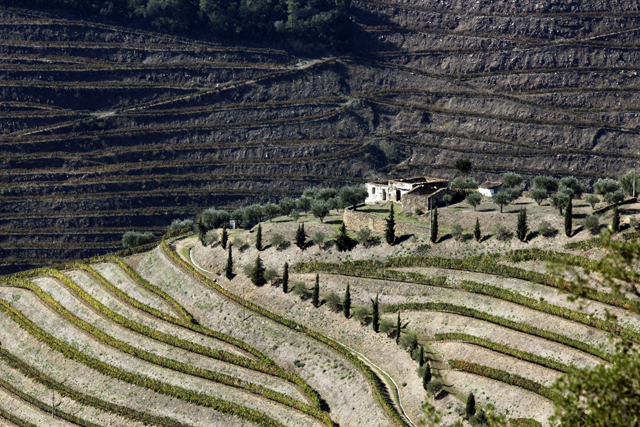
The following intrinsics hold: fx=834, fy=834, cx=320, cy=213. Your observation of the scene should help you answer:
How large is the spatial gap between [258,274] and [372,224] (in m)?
16.7

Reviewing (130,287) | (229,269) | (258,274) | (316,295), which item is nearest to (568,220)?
(316,295)

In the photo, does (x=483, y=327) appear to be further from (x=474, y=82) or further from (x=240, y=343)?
(x=474, y=82)

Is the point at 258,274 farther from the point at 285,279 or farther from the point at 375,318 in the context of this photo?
the point at 375,318

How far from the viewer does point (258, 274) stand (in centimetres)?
10775

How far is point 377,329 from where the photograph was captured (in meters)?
92.8

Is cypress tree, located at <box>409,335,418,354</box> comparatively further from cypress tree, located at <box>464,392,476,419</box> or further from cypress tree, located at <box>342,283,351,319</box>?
cypress tree, located at <box>464,392,476,419</box>

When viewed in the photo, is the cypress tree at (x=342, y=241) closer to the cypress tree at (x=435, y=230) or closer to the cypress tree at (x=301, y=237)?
the cypress tree at (x=301, y=237)

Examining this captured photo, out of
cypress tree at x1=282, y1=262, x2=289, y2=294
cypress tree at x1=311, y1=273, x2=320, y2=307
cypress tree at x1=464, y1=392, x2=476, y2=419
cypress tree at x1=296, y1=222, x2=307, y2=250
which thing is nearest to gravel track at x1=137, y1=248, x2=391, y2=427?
cypress tree at x1=311, y1=273, x2=320, y2=307

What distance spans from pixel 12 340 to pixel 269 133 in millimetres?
93677

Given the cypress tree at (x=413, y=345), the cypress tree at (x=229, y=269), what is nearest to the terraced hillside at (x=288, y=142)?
the cypress tree at (x=229, y=269)

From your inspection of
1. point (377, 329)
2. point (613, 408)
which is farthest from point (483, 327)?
point (613, 408)

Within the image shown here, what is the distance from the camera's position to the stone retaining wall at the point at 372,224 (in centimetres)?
10688

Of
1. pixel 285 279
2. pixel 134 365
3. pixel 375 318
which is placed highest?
pixel 285 279

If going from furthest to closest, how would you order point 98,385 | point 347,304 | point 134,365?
1. point 134,365
2. point 98,385
3. point 347,304
